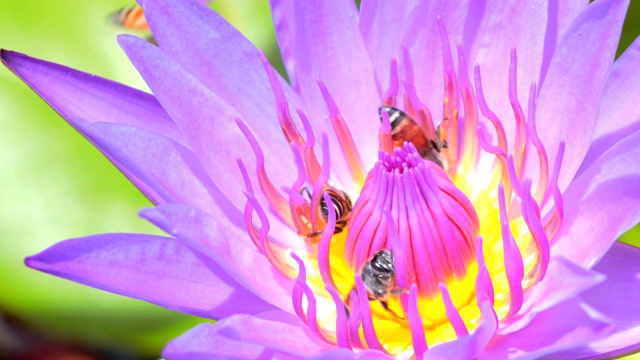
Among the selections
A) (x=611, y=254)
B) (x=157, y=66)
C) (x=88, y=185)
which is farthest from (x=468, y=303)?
(x=88, y=185)

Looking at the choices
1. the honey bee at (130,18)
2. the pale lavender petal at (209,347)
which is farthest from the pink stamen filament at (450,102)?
the honey bee at (130,18)

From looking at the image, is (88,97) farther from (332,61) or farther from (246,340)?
(246,340)

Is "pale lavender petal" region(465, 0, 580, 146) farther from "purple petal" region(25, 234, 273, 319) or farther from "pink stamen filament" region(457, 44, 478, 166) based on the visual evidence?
"purple petal" region(25, 234, 273, 319)

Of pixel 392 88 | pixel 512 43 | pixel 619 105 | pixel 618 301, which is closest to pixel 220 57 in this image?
pixel 392 88

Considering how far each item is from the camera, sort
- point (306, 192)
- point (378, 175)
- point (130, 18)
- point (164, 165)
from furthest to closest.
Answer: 1. point (130, 18)
2. point (306, 192)
3. point (378, 175)
4. point (164, 165)

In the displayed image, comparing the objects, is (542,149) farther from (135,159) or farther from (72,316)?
(72,316)

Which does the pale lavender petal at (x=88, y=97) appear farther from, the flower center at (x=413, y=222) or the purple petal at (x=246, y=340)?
the purple petal at (x=246, y=340)
